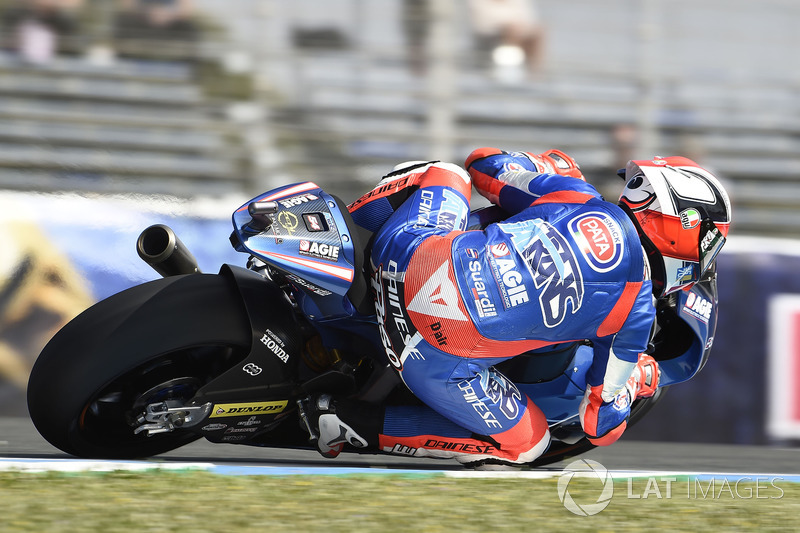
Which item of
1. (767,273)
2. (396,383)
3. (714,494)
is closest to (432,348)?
(396,383)

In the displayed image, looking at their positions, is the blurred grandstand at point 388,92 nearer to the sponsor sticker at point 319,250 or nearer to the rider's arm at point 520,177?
the rider's arm at point 520,177

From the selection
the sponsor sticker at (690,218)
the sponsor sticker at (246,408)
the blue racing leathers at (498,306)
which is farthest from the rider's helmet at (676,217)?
the sponsor sticker at (246,408)

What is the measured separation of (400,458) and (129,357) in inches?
54.6

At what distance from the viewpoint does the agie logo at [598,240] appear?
9.48 feet

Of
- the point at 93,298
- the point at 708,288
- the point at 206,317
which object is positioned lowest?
the point at 93,298

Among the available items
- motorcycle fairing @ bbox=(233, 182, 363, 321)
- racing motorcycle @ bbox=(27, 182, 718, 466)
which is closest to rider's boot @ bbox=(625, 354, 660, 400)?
racing motorcycle @ bbox=(27, 182, 718, 466)

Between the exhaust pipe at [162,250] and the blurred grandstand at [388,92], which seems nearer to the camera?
the exhaust pipe at [162,250]

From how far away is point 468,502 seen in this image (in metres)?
2.60

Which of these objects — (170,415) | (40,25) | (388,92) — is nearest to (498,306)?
(170,415)

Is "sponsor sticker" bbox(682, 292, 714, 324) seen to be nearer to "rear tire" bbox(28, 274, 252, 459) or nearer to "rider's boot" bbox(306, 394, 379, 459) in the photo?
"rider's boot" bbox(306, 394, 379, 459)

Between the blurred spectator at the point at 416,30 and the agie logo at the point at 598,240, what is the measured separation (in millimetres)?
3680

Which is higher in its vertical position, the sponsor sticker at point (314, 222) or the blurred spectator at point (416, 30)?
the blurred spectator at point (416, 30)

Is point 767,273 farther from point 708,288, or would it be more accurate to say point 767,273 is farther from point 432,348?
point 432,348

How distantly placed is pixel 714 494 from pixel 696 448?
213 cm
